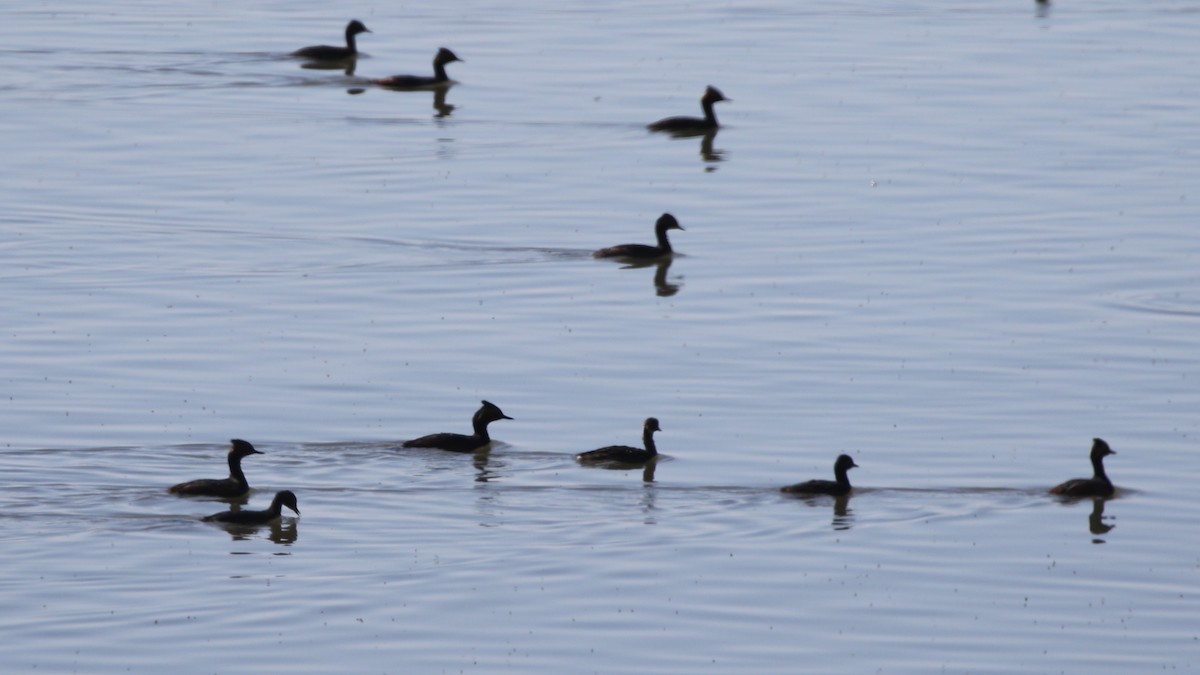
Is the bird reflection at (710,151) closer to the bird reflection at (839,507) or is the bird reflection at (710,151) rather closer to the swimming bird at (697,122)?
the swimming bird at (697,122)

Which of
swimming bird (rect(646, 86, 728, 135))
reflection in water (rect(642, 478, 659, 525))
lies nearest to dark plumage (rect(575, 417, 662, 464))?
reflection in water (rect(642, 478, 659, 525))

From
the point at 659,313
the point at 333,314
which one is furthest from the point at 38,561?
the point at 659,313

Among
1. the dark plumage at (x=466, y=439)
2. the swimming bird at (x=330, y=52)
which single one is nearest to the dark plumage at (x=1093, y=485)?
the dark plumage at (x=466, y=439)

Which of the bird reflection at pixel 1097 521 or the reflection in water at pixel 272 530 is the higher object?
the bird reflection at pixel 1097 521

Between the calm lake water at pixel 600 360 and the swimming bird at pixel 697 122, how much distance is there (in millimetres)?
338

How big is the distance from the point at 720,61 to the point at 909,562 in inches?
1383

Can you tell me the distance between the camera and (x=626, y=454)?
24547 mm

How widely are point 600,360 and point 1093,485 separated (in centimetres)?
814

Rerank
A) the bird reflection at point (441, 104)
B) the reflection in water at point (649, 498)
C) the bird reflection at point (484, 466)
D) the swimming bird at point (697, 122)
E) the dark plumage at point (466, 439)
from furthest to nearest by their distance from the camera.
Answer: the bird reflection at point (441, 104) → the swimming bird at point (697, 122) → the dark plumage at point (466, 439) → the bird reflection at point (484, 466) → the reflection in water at point (649, 498)

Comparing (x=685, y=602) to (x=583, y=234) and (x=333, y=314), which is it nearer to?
(x=333, y=314)

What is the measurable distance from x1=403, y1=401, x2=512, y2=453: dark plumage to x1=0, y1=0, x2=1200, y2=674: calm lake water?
0.65 feet

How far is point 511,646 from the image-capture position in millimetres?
19578

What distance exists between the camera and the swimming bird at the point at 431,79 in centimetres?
5241

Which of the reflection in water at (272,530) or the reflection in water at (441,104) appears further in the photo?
the reflection in water at (441,104)
